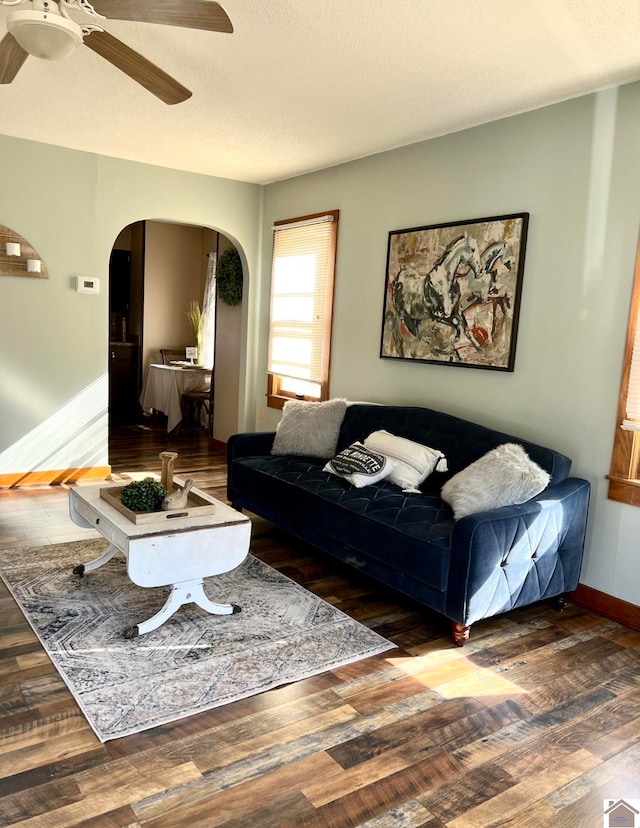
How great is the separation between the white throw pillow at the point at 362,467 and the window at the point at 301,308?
1472 mm

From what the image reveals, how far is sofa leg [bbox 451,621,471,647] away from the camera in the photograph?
9.56 ft

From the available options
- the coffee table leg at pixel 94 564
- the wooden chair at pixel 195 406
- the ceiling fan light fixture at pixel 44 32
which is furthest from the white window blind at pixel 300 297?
the ceiling fan light fixture at pixel 44 32

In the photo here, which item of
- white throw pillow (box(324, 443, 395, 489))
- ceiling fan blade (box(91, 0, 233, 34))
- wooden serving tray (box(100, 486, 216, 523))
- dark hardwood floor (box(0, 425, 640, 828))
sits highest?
ceiling fan blade (box(91, 0, 233, 34))

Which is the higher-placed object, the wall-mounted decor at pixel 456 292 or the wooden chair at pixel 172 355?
the wall-mounted decor at pixel 456 292

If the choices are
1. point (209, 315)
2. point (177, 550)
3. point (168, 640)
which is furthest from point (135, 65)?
point (209, 315)

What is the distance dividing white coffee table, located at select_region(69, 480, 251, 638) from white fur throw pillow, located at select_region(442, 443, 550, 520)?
104 cm

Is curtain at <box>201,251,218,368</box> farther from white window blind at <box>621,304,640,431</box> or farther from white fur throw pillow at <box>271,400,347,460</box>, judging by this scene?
white window blind at <box>621,304,640,431</box>

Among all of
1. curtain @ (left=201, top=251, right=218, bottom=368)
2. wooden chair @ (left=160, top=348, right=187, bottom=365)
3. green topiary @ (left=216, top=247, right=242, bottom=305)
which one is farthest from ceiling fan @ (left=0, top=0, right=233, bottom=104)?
wooden chair @ (left=160, top=348, right=187, bottom=365)

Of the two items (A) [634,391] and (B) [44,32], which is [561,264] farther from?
(B) [44,32]

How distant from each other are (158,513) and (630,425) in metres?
2.29

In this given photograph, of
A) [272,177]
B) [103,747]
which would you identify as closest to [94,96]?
[272,177]

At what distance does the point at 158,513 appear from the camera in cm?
287

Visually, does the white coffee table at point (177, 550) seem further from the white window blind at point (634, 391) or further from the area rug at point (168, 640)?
the white window blind at point (634, 391)

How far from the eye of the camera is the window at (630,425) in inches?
125
